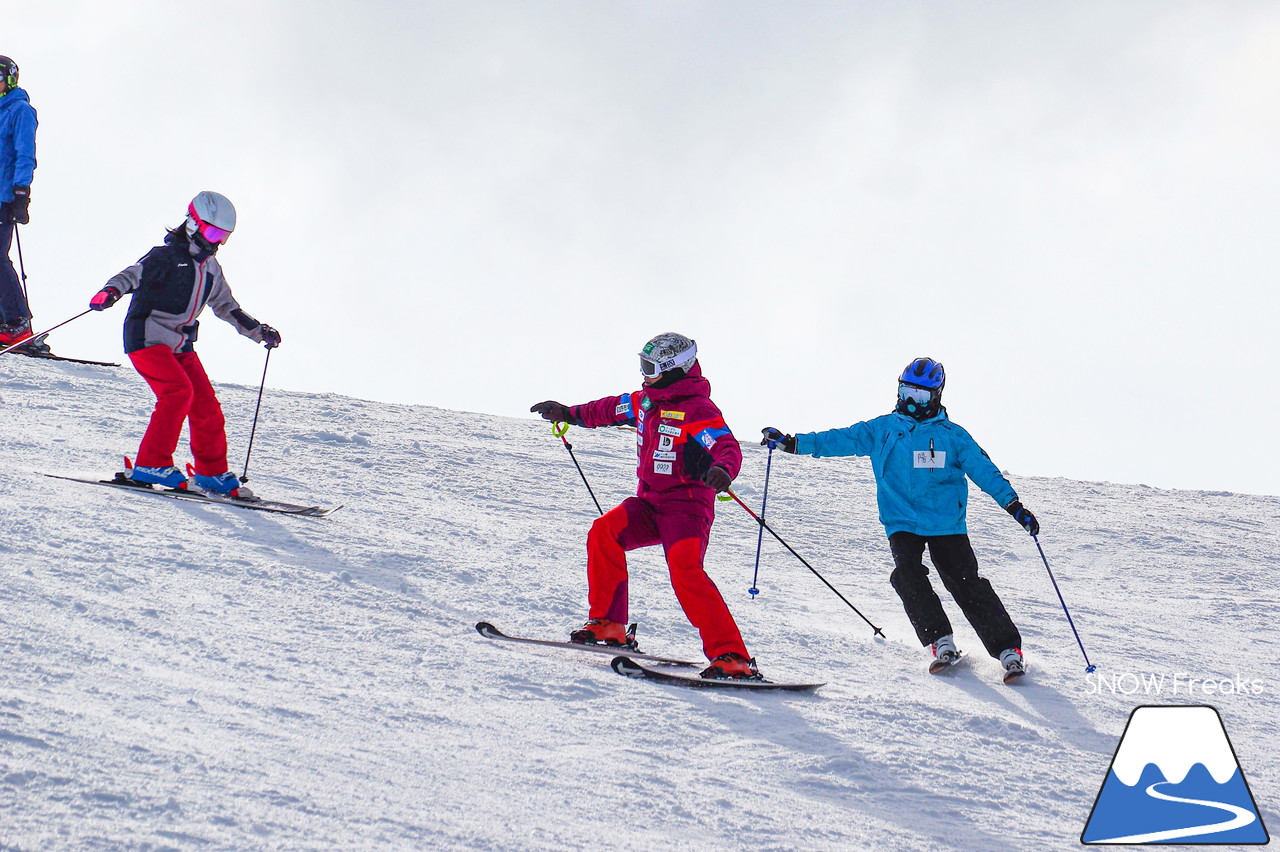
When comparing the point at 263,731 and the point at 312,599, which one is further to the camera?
the point at 312,599

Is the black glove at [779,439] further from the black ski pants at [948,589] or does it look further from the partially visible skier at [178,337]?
the partially visible skier at [178,337]

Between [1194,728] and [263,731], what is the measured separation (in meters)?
3.70

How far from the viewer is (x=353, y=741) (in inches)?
129

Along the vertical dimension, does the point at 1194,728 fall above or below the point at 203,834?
above

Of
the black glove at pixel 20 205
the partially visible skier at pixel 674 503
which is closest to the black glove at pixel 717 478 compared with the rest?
the partially visible skier at pixel 674 503

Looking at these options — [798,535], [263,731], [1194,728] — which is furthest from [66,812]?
[798,535]

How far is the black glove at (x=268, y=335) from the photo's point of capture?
24.8ft

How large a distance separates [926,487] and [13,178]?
8.29 metres

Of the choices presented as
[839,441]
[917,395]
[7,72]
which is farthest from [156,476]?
[7,72]

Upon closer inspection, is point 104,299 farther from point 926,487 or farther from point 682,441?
point 926,487

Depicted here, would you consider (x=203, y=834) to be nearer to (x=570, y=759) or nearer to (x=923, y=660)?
(x=570, y=759)

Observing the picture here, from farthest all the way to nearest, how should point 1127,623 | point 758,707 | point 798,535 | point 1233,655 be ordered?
1. point 798,535
2. point 1127,623
3. point 1233,655
4. point 758,707

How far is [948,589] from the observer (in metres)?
5.95

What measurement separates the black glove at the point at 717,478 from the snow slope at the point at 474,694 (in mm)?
893
